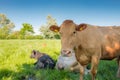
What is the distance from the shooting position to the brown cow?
22.5ft

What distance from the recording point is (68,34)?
680 centimetres

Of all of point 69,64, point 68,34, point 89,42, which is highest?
point 68,34

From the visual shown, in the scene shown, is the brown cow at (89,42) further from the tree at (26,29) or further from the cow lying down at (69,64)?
the tree at (26,29)

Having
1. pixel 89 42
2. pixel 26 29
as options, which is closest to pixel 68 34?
pixel 89 42

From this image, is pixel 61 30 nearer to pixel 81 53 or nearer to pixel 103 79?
pixel 81 53

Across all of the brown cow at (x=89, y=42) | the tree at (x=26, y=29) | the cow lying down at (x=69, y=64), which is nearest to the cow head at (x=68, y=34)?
the brown cow at (x=89, y=42)

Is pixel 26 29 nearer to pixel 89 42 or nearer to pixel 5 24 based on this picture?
pixel 5 24

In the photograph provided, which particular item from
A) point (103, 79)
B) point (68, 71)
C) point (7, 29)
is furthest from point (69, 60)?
point (7, 29)

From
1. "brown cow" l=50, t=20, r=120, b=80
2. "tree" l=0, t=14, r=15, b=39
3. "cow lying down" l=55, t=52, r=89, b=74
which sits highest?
"tree" l=0, t=14, r=15, b=39

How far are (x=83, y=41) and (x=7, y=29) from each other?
389ft

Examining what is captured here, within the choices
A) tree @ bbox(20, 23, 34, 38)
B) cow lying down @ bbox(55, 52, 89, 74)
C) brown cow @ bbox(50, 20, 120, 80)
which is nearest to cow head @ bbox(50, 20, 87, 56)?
brown cow @ bbox(50, 20, 120, 80)

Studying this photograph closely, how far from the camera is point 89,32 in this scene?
8070 millimetres

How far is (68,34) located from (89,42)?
4.06 ft

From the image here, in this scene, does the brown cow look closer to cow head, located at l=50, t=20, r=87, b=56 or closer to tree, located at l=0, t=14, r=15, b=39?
cow head, located at l=50, t=20, r=87, b=56
